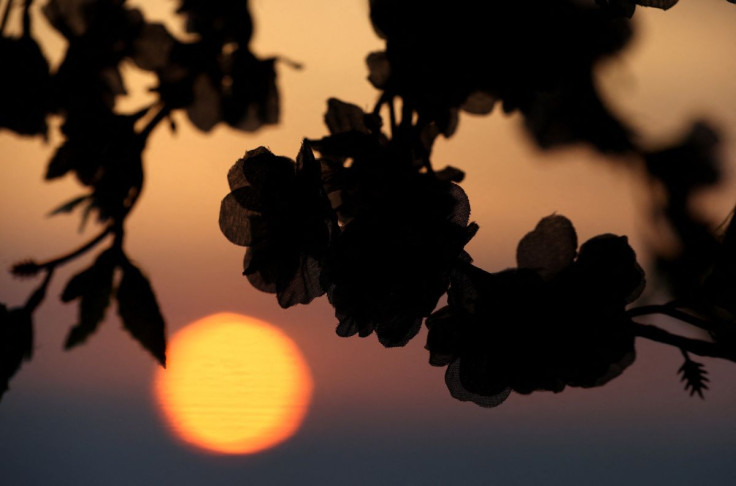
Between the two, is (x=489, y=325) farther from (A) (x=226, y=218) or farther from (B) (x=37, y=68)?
(B) (x=37, y=68)

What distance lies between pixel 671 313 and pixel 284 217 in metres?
0.36

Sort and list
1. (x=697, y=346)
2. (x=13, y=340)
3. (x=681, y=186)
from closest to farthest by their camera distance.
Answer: (x=697, y=346)
(x=13, y=340)
(x=681, y=186)

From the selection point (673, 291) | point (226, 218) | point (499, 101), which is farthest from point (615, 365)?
point (673, 291)

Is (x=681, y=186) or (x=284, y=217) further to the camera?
(x=681, y=186)

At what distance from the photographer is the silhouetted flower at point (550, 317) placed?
26.5 inches

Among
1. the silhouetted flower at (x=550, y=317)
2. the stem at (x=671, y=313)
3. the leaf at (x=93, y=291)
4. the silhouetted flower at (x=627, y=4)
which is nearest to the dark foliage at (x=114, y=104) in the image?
the leaf at (x=93, y=291)

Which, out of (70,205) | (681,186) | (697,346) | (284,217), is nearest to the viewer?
(697,346)

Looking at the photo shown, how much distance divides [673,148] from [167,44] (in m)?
0.89

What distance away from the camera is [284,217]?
742mm

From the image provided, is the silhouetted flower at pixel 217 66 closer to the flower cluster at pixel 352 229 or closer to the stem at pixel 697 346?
the flower cluster at pixel 352 229

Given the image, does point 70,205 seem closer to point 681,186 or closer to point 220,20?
point 220,20

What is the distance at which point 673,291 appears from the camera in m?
1.28

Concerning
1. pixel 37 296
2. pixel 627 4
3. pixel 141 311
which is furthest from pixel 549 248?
pixel 37 296

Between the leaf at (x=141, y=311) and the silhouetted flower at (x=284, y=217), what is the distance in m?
0.15
